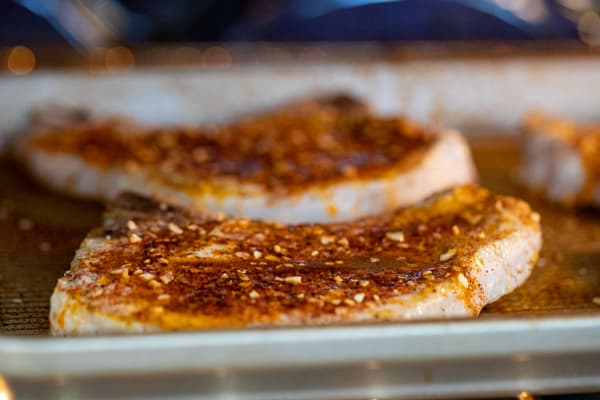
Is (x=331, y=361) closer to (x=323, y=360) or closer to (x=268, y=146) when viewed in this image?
(x=323, y=360)

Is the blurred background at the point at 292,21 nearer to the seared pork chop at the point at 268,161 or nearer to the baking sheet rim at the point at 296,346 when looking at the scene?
the seared pork chop at the point at 268,161

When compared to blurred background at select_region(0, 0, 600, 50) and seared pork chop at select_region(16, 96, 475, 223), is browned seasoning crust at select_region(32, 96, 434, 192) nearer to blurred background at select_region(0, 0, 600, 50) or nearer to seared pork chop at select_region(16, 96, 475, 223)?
seared pork chop at select_region(16, 96, 475, 223)

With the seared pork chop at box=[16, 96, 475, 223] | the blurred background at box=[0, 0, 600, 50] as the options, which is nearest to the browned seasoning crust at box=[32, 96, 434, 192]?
the seared pork chop at box=[16, 96, 475, 223]

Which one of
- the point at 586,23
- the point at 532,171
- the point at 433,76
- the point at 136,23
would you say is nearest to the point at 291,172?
the point at 532,171

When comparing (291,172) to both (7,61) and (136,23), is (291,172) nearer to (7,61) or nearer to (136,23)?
(7,61)

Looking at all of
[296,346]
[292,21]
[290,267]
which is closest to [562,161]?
[290,267]

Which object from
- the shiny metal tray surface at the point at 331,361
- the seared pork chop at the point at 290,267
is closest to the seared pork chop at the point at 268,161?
the seared pork chop at the point at 290,267
